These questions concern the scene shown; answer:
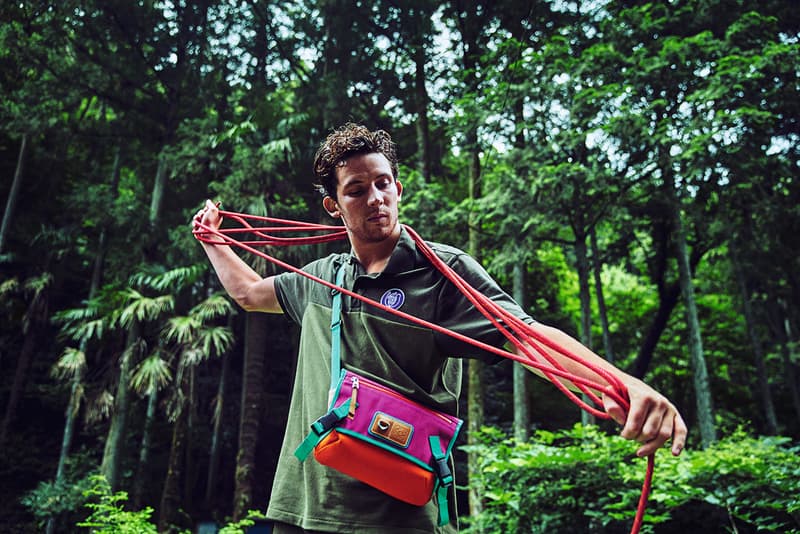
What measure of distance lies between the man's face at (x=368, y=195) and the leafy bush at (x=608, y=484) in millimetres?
2999

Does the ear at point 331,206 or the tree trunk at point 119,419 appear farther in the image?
the tree trunk at point 119,419

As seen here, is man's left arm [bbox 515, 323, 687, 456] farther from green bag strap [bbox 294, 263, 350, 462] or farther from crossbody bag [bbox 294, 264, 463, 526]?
green bag strap [bbox 294, 263, 350, 462]

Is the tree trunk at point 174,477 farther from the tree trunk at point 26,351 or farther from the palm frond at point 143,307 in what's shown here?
the tree trunk at point 26,351

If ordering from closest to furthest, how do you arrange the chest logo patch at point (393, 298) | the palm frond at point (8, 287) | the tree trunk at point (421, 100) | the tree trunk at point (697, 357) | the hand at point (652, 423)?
the hand at point (652, 423)
the chest logo patch at point (393, 298)
the tree trunk at point (697, 357)
the tree trunk at point (421, 100)
the palm frond at point (8, 287)

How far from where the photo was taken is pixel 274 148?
8828mm

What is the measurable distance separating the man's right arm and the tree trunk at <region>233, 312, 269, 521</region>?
781 cm

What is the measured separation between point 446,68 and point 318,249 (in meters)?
3.50

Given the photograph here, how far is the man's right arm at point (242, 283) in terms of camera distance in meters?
1.81

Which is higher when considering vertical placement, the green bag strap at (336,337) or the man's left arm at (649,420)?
the green bag strap at (336,337)

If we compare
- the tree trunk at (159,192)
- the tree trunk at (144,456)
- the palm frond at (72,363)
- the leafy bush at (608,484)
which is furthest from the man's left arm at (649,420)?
the tree trunk at (159,192)

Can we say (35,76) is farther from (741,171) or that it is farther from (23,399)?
(741,171)

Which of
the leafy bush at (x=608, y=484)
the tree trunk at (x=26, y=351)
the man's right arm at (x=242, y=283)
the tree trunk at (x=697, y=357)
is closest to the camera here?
the man's right arm at (x=242, y=283)

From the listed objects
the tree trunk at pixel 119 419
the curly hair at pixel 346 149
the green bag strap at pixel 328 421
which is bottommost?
the tree trunk at pixel 119 419

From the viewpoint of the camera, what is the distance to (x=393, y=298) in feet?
4.71
